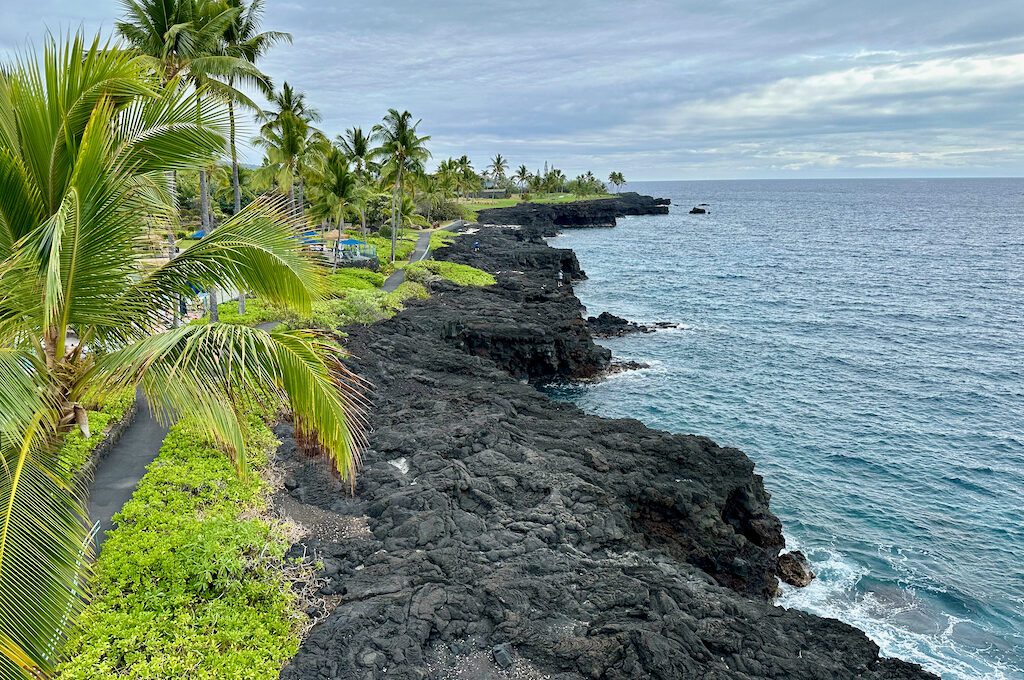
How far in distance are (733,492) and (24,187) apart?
68.4ft

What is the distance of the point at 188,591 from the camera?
37.2ft

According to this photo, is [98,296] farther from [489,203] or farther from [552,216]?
[489,203]

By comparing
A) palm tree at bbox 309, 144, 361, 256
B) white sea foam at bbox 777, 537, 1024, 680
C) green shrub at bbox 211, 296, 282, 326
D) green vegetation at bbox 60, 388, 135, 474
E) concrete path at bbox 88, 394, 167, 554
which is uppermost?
palm tree at bbox 309, 144, 361, 256

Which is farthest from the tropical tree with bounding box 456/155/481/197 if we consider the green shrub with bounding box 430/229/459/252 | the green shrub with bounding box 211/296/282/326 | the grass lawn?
the green shrub with bounding box 211/296/282/326

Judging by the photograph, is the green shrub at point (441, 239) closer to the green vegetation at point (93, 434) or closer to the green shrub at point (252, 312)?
the green shrub at point (252, 312)

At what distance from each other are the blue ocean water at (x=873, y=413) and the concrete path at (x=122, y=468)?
63.9 ft

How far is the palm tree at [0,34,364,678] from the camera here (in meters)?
6.36

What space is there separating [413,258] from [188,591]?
183 ft

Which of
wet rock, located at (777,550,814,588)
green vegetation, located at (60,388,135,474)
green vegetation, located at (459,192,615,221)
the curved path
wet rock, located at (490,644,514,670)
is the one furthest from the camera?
green vegetation, located at (459,192,615,221)

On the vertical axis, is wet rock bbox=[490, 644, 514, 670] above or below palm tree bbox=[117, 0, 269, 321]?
below

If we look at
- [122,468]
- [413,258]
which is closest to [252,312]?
[122,468]

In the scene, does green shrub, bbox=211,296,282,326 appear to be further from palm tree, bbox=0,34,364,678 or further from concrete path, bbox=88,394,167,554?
palm tree, bbox=0,34,364,678

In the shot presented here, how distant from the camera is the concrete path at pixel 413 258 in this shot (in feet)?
159

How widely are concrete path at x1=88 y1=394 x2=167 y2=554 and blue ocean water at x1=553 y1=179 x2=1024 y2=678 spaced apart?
63.9 feet
